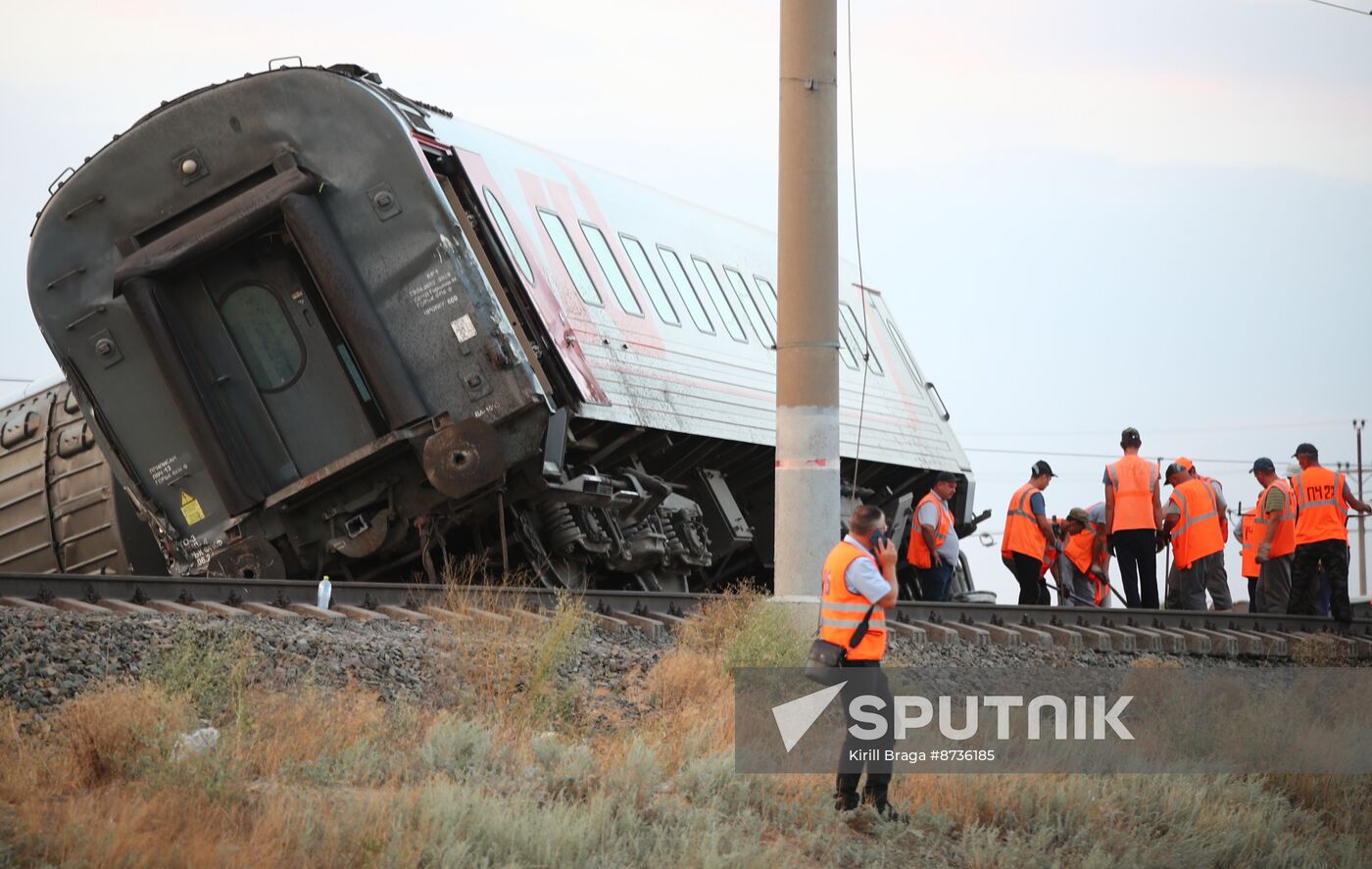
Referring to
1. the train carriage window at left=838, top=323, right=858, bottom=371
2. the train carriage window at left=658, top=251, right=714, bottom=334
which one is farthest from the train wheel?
the train carriage window at left=838, top=323, right=858, bottom=371

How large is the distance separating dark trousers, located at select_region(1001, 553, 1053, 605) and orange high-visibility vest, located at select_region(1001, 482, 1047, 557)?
0.08m

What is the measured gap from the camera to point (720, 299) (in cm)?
1575

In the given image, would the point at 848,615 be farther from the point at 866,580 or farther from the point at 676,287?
the point at 676,287

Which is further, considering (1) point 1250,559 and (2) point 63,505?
(1) point 1250,559

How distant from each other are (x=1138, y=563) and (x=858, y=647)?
30.1ft

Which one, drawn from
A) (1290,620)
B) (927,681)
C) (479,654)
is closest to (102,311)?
(479,654)

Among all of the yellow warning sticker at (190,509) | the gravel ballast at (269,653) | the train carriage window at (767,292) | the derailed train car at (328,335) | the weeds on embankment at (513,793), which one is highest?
the train carriage window at (767,292)

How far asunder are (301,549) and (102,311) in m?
2.11

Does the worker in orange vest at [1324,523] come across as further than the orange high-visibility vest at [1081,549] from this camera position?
No

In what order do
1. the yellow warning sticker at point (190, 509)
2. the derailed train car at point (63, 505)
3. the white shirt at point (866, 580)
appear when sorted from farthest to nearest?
the derailed train car at point (63, 505)
the yellow warning sticker at point (190, 509)
the white shirt at point (866, 580)

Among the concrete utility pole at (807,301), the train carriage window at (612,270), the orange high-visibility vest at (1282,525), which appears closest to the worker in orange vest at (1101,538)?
the orange high-visibility vest at (1282,525)

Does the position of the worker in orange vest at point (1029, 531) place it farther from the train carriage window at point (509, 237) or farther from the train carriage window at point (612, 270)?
the train carriage window at point (509, 237)

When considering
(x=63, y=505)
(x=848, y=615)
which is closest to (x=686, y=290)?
(x=63, y=505)

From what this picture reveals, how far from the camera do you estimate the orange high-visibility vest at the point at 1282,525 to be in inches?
603
